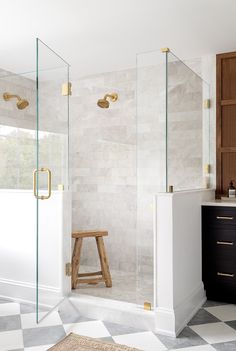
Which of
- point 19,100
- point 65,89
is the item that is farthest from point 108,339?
point 19,100

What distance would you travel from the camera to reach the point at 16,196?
11.0 feet

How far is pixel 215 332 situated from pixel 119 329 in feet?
2.27

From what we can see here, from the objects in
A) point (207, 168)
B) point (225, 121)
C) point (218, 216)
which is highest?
point (225, 121)

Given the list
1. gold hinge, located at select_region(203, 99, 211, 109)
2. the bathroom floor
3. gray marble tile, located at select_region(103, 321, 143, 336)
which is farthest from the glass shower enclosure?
gold hinge, located at select_region(203, 99, 211, 109)

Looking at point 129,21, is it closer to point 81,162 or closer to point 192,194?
point 192,194

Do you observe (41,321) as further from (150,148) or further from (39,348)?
(150,148)

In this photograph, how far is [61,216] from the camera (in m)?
3.05

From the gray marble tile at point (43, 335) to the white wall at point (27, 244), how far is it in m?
0.28

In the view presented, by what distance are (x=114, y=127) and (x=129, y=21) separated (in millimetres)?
1516

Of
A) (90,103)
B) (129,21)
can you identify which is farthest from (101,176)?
(129,21)

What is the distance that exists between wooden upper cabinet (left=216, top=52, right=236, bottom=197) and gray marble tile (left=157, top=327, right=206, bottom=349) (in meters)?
1.55

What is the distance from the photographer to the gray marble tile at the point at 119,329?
2.66 metres

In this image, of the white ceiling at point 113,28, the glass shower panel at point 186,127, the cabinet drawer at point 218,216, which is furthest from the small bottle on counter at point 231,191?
the white ceiling at point 113,28

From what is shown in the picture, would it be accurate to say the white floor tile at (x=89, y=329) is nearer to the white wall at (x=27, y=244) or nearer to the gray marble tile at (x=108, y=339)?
the gray marble tile at (x=108, y=339)
